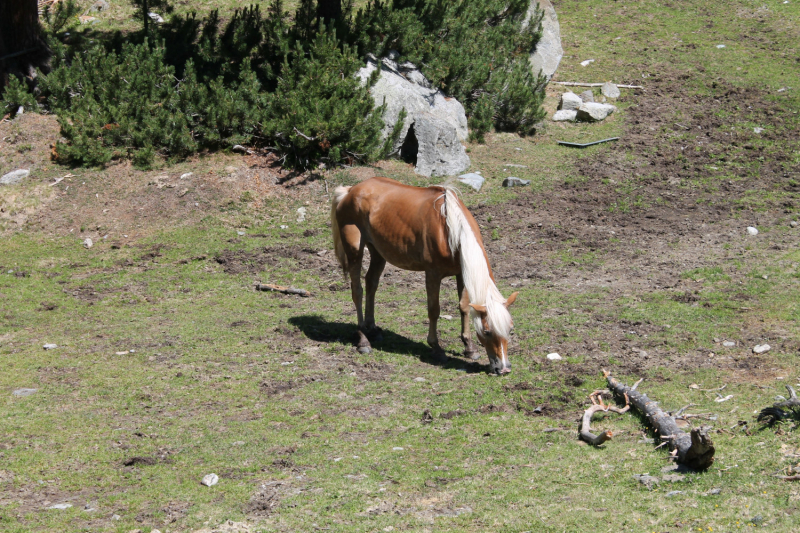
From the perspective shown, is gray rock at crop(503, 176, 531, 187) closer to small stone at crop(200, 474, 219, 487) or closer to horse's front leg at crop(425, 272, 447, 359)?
horse's front leg at crop(425, 272, 447, 359)

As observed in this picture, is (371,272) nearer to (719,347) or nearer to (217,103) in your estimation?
(719,347)

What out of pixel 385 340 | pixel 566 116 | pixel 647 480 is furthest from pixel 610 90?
pixel 647 480

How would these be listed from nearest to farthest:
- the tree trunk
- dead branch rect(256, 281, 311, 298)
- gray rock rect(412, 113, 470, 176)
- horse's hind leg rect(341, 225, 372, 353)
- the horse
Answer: the horse
horse's hind leg rect(341, 225, 372, 353)
dead branch rect(256, 281, 311, 298)
gray rock rect(412, 113, 470, 176)
the tree trunk

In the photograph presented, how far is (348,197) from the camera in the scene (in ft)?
30.0

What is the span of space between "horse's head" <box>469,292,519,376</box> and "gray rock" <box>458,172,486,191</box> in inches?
293

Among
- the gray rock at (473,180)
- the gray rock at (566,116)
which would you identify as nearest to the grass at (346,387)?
the gray rock at (473,180)

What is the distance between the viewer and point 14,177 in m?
14.2

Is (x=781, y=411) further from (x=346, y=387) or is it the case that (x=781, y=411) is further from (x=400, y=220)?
(x=400, y=220)

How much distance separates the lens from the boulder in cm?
1578

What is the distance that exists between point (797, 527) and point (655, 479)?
104cm

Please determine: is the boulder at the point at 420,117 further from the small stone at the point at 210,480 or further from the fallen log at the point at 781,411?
the small stone at the point at 210,480

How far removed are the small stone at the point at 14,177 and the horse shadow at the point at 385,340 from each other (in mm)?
7787

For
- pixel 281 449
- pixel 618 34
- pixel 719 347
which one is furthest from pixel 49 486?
pixel 618 34

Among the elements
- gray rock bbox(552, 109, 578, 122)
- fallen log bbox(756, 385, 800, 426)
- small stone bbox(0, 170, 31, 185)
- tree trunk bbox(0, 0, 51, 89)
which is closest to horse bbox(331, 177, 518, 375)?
fallen log bbox(756, 385, 800, 426)
